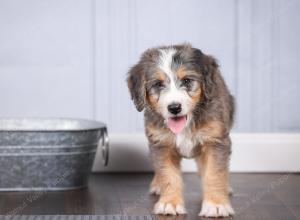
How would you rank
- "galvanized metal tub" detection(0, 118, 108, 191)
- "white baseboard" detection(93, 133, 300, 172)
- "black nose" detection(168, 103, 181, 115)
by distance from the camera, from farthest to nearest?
"white baseboard" detection(93, 133, 300, 172) → "galvanized metal tub" detection(0, 118, 108, 191) → "black nose" detection(168, 103, 181, 115)

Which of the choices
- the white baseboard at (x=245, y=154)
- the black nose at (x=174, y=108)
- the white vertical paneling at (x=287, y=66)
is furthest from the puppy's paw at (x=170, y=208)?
the white vertical paneling at (x=287, y=66)

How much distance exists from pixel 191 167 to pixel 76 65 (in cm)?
96

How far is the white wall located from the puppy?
1092mm

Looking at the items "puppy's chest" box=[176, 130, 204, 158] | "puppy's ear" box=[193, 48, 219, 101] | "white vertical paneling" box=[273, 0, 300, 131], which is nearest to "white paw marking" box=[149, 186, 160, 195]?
"puppy's chest" box=[176, 130, 204, 158]

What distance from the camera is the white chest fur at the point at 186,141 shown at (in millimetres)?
3010

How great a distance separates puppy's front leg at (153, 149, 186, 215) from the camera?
2953 mm

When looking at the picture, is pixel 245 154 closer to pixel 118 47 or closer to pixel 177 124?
pixel 118 47

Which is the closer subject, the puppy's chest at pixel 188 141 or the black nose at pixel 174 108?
the black nose at pixel 174 108

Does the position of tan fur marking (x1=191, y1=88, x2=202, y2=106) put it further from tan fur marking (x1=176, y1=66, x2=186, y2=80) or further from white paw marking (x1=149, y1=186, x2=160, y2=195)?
white paw marking (x1=149, y1=186, x2=160, y2=195)

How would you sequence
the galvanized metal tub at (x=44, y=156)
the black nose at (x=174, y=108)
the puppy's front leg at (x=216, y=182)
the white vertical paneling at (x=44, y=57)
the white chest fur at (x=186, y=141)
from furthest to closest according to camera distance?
the white vertical paneling at (x=44, y=57), the galvanized metal tub at (x=44, y=156), the white chest fur at (x=186, y=141), the puppy's front leg at (x=216, y=182), the black nose at (x=174, y=108)

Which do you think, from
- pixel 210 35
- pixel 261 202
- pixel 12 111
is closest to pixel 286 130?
pixel 210 35

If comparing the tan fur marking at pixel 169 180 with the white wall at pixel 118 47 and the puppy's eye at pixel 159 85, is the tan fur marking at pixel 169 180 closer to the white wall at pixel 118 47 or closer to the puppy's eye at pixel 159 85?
the puppy's eye at pixel 159 85

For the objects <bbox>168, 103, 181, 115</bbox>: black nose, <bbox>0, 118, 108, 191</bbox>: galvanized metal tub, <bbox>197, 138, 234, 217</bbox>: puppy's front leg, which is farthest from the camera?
<bbox>0, 118, 108, 191</bbox>: galvanized metal tub

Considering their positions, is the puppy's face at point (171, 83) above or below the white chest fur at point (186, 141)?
above
